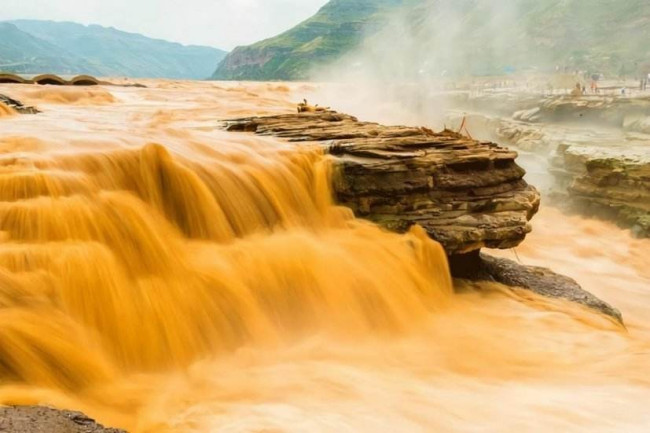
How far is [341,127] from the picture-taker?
9477 millimetres

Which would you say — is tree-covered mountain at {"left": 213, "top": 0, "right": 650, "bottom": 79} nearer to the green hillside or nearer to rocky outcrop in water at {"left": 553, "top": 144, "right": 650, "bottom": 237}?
the green hillside

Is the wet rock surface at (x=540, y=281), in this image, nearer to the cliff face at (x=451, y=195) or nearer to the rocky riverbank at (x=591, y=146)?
the cliff face at (x=451, y=195)

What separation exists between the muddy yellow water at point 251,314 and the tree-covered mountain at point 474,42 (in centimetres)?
4445

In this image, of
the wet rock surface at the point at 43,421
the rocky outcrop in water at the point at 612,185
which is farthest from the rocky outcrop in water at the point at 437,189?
the rocky outcrop in water at the point at 612,185

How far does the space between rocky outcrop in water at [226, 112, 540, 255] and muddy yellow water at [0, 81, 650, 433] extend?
306mm

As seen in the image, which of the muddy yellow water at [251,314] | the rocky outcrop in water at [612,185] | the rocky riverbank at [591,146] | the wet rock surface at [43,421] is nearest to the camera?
the wet rock surface at [43,421]

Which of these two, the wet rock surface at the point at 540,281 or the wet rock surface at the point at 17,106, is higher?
the wet rock surface at the point at 17,106

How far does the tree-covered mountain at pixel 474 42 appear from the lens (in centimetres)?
7181

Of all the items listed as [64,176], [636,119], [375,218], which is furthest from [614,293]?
[636,119]

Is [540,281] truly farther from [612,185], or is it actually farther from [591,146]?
[591,146]

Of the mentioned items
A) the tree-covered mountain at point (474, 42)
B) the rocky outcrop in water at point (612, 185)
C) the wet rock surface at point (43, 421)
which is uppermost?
the tree-covered mountain at point (474, 42)

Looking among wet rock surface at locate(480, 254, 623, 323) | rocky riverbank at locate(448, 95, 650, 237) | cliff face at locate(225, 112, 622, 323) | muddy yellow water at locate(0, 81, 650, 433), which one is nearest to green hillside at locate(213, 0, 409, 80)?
rocky riverbank at locate(448, 95, 650, 237)

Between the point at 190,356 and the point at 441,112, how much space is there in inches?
1241

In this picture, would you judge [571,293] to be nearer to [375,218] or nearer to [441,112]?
[375,218]
